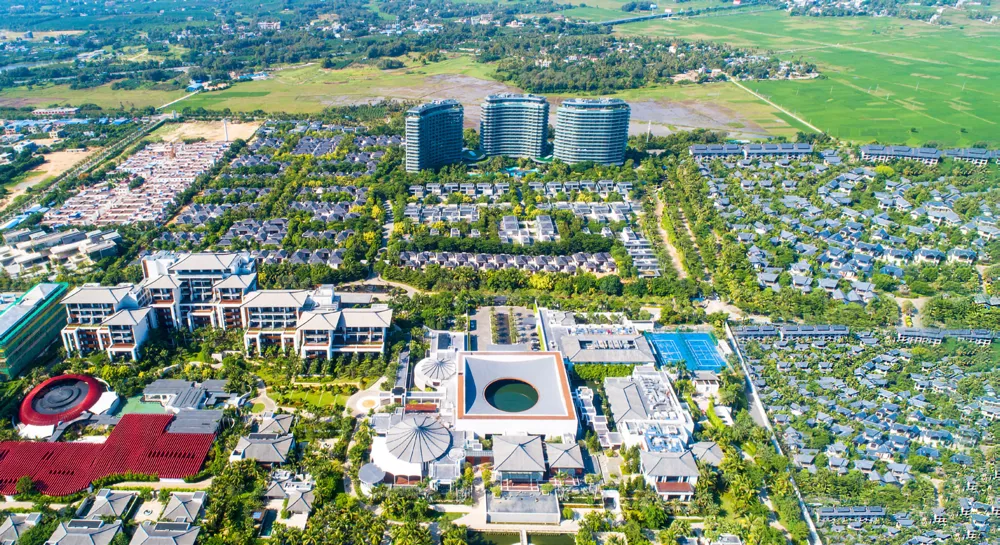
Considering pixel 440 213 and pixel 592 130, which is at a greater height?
pixel 592 130

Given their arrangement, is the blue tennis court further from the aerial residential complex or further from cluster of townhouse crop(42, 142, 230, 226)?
cluster of townhouse crop(42, 142, 230, 226)

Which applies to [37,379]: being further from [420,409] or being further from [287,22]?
[287,22]

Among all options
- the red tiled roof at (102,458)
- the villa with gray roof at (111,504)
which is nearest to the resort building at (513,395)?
the red tiled roof at (102,458)

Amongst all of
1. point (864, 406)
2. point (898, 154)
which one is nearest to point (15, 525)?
point (864, 406)

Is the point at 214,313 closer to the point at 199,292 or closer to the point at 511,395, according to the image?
the point at 199,292

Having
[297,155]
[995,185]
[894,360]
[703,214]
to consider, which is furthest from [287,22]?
[894,360]

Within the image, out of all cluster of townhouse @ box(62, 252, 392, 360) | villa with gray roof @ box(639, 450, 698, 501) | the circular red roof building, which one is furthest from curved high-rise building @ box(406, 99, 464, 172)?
villa with gray roof @ box(639, 450, 698, 501)
